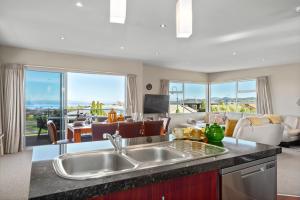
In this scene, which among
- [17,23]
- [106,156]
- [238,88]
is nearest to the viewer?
[106,156]

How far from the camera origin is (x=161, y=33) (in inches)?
150

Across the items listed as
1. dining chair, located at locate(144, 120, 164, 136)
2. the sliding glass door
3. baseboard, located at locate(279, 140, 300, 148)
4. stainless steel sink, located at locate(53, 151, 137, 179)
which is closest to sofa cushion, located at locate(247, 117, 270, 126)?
baseboard, located at locate(279, 140, 300, 148)

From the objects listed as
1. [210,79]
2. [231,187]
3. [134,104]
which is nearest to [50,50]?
[134,104]

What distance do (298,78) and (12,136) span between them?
Result: 8.61 metres

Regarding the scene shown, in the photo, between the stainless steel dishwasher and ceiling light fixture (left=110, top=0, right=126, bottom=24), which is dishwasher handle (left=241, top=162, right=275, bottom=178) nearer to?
the stainless steel dishwasher

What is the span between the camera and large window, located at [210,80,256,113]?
7.83 metres

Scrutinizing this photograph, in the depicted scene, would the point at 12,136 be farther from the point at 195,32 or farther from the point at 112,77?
the point at 195,32

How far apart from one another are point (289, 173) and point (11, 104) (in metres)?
6.13

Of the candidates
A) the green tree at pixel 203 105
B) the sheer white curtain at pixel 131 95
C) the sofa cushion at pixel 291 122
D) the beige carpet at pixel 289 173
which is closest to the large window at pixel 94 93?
the sheer white curtain at pixel 131 95

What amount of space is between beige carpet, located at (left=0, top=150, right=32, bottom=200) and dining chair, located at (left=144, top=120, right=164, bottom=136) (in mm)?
2138

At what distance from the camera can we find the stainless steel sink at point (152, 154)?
164 centimetres

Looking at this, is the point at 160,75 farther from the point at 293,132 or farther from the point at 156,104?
the point at 293,132

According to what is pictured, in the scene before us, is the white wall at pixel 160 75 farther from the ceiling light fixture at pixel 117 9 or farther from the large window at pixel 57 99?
the ceiling light fixture at pixel 117 9

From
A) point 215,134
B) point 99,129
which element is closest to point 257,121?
point 215,134
